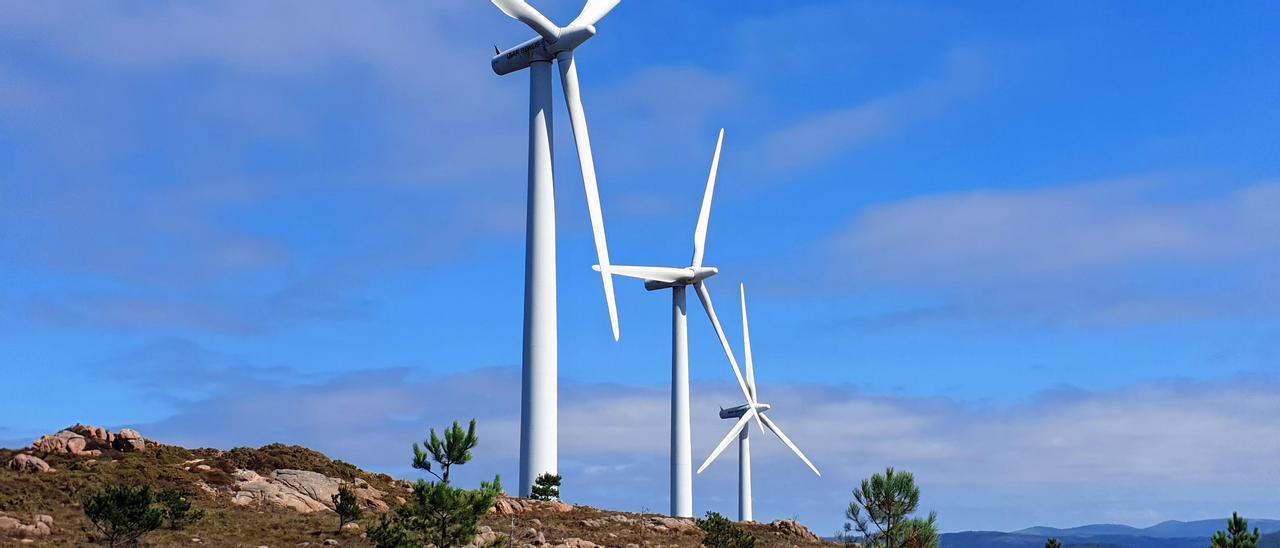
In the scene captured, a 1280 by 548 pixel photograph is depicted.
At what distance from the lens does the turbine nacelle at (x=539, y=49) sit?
9012cm

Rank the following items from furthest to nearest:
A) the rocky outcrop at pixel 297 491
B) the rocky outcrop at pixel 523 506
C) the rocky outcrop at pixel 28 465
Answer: the rocky outcrop at pixel 28 465, the rocky outcrop at pixel 523 506, the rocky outcrop at pixel 297 491

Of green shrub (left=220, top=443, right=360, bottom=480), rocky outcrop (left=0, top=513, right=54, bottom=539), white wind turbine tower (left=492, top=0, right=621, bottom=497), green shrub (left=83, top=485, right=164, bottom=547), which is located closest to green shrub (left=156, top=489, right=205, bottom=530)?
green shrub (left=83, top=485, right=164, bottom=547)

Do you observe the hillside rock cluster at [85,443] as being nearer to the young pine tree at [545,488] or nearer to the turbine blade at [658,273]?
the young pine tree at [545,488]

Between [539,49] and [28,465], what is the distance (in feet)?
149

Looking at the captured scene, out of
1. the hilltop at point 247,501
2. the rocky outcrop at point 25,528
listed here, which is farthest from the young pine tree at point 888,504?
the rocky outcrop at point 25,528

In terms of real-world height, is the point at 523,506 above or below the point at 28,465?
below

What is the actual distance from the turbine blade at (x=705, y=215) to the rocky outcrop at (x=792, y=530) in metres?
35.3

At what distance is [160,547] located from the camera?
64312 millimetres

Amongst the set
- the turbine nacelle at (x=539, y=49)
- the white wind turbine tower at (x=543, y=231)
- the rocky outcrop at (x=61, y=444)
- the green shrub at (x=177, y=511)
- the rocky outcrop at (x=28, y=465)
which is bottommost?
Answer: the green shrub at (x=177, y=511)

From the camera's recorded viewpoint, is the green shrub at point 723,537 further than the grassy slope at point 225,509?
Yes

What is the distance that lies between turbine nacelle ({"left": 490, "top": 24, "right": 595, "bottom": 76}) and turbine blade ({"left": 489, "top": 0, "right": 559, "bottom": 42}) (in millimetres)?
464

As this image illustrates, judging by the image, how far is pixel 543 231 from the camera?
87.9 metres

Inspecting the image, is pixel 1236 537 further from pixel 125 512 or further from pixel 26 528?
pixel 26 528

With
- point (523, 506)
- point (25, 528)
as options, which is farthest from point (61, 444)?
point (523, 506)
